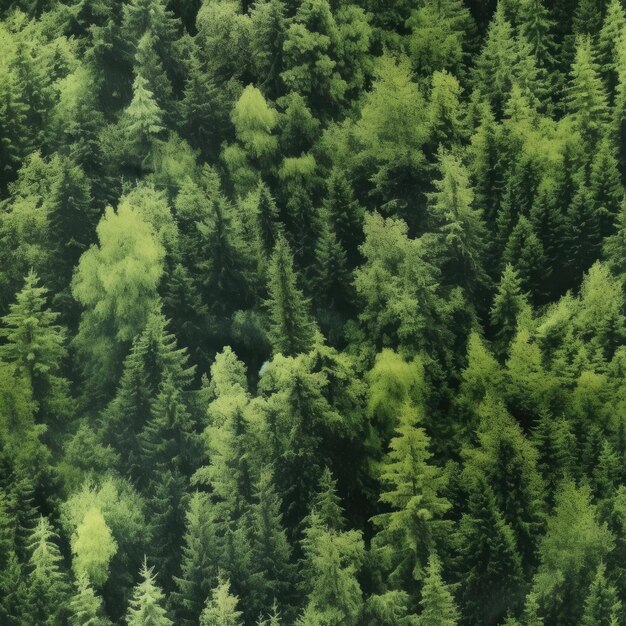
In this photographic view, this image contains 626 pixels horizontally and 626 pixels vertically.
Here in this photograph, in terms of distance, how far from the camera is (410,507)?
51562 mm

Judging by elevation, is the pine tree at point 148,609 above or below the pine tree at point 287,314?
below

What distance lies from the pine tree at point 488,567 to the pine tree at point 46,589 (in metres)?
14.4

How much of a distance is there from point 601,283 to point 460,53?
12.2 metres

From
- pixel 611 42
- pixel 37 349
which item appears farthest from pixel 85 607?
pixel 611 42

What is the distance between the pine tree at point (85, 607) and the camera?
51188mm

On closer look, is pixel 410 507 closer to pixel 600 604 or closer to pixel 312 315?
pixel 600 604

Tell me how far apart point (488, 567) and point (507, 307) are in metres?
10.3

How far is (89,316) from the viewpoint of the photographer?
55.1m

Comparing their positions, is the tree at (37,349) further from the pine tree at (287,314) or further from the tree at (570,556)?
the tree at (570,556)

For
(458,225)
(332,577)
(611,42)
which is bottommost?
(332,577)

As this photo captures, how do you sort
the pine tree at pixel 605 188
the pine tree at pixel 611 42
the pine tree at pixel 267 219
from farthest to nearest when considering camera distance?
1. the pine tree at pixel 611 42
2. the pine tree at pixel 605 188
3. the pine tree at pixel 267 219

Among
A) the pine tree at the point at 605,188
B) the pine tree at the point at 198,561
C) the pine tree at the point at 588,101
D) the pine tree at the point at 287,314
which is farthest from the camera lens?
the pine tree at the point at 588,101

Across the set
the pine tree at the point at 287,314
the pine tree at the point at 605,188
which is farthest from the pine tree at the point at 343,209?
the pine tree at the point at 605,188

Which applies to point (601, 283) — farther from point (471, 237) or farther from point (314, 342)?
point (314, 342)
